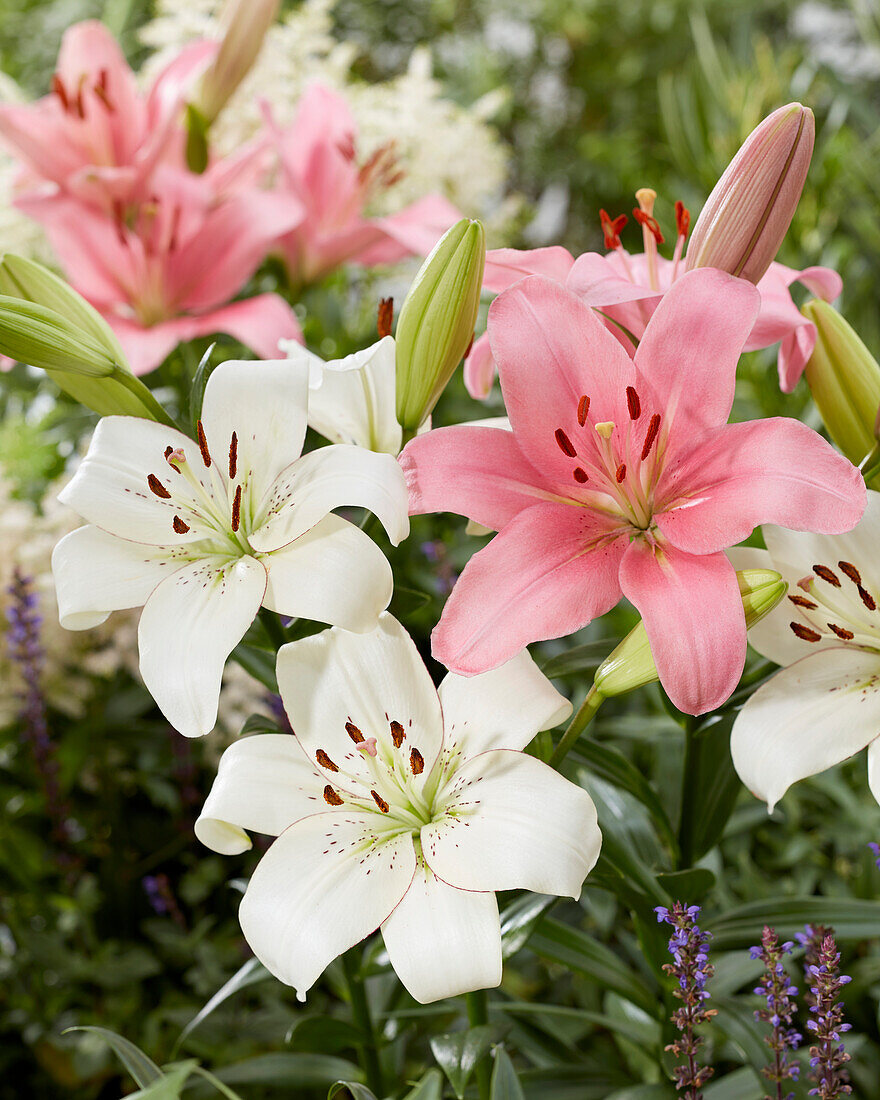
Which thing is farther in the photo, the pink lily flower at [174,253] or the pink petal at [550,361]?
the pink lily flower at [174,253]

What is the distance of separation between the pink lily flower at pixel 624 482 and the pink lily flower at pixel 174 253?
0.94ft

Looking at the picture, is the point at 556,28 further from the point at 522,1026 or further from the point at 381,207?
the point at 522,1026

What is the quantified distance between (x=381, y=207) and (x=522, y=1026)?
65 cm

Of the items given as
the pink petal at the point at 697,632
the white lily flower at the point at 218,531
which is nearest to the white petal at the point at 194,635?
the white lily flower at the point at 218,531

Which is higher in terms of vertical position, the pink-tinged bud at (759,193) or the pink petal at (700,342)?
the pink-tinged bud at (759,193)

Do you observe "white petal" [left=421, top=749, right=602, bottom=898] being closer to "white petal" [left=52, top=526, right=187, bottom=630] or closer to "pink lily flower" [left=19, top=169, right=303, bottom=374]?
"white petal" [left=52, top=526, right=187, bottom=630]

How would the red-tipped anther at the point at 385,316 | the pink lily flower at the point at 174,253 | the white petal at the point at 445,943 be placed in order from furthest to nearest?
1. the pink lily flower at the point at 174,253
2. the red-tipped anther at the point at 385,316
3. the white petal at the point at 445,943

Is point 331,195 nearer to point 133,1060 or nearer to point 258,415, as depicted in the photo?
point 258,415

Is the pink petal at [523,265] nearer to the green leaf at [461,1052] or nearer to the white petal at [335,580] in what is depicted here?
the white petal at [335,580]

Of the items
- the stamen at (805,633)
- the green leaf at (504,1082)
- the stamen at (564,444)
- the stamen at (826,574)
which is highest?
the stamen at (564,444)

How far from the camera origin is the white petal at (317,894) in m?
0.26

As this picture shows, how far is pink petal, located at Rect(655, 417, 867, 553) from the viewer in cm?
25

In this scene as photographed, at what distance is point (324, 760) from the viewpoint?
28 centimetres

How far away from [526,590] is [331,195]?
0.45 meters
